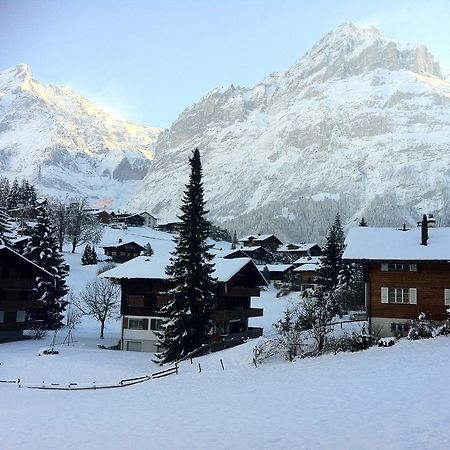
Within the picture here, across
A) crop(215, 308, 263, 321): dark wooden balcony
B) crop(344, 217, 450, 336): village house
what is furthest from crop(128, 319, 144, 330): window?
crop(344, 217, 450, 336): village house

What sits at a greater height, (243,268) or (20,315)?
(243,268)

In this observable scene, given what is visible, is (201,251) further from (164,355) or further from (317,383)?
(317,383)

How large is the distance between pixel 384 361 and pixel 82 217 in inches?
3372

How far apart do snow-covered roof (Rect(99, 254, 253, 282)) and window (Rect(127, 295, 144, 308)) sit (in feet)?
7.24

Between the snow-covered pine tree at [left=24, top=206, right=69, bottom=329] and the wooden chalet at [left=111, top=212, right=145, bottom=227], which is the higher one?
the wooden chalet at [left=111, top=212, right=145, bottom=227]

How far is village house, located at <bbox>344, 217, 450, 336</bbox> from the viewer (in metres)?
34.5

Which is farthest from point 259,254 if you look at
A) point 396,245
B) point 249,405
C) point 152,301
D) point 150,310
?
point 249,405

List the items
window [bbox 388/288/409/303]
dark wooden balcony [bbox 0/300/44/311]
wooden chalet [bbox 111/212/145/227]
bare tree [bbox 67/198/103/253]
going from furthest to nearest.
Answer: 1. wooden chalet [bbox 111/212/145/227]
2. bare tree [bbox 67/198/103/253]
3. dark wooden balcony [bbox 0/300/44/311]
4. window [bbox 388/288/409/303]

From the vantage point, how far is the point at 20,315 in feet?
157

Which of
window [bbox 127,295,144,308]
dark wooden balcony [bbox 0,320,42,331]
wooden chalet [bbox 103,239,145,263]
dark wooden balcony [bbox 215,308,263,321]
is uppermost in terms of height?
wooden chalet [bbox 103,239,145,263]

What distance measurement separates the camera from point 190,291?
38625 millimetres

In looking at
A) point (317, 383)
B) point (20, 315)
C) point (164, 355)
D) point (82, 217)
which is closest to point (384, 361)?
point (317, 383)

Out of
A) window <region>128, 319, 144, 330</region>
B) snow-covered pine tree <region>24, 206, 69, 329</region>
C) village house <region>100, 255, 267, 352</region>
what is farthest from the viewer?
snow-covered pine tree <region>24, 206, 69, 329</region>

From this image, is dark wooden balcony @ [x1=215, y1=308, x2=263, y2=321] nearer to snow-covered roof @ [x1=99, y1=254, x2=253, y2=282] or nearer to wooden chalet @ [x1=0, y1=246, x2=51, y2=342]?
snow-covered roof @ [x1=99, y1=254, x2=253, y2=282]
